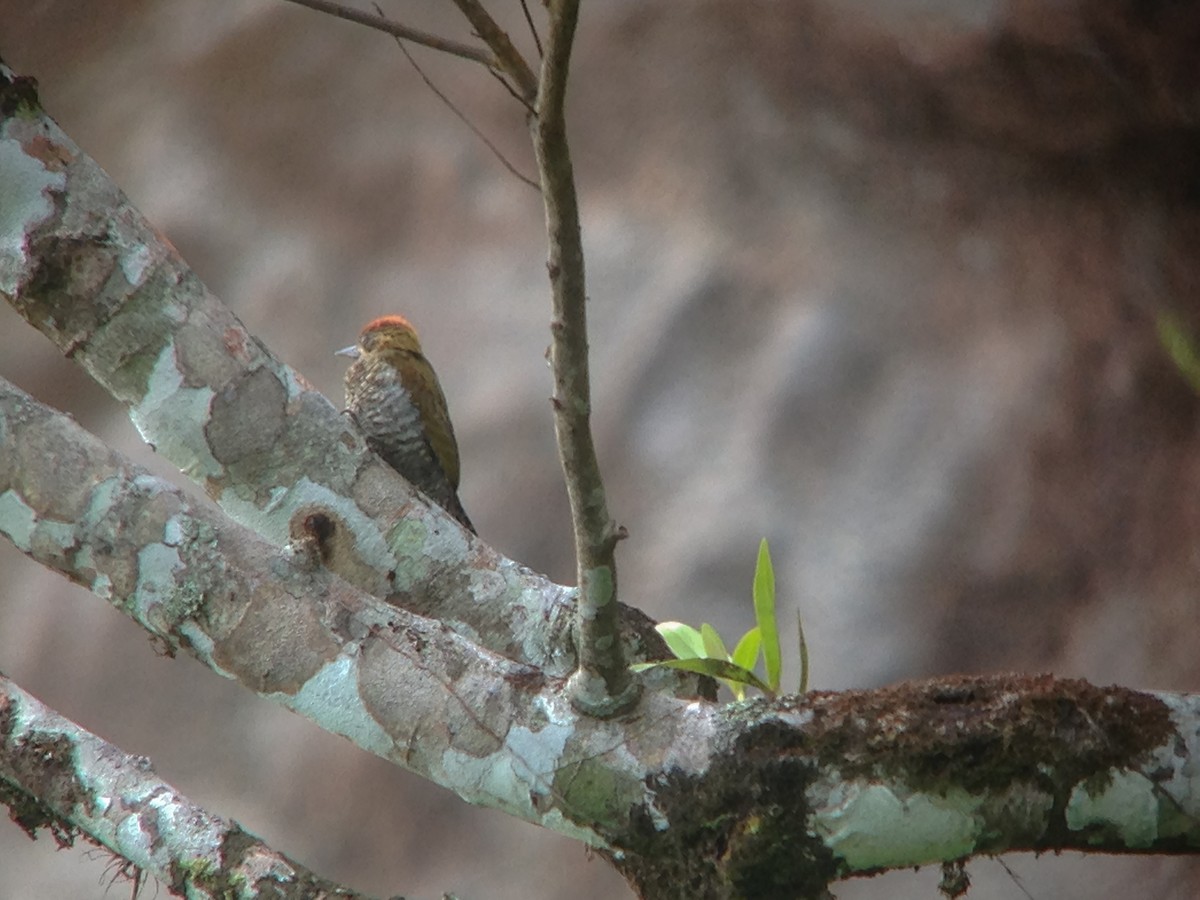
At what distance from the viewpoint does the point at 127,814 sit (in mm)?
1402

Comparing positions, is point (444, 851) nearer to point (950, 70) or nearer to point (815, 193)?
point (815, 193)

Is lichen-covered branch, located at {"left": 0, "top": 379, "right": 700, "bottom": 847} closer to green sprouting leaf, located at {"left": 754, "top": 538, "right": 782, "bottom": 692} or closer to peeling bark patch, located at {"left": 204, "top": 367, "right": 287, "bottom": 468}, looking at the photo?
peeling bark patch, located at {"left": 204, "top": 367, "right": 287, "bottom": 468}

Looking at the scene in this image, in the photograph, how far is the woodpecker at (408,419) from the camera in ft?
6.91

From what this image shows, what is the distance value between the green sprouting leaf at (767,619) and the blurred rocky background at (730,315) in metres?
1.35

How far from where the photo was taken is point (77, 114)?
3.40 metres

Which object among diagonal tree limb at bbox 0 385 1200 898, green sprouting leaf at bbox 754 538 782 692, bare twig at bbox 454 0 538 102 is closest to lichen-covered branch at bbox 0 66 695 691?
green sprouting leaf at bbox 754 538 782 692

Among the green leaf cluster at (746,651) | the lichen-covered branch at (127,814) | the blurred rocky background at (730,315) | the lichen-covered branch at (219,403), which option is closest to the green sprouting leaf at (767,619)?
the green leaf cluster at (746,651)

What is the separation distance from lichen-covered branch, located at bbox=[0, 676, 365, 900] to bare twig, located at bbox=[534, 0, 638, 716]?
1.41ft

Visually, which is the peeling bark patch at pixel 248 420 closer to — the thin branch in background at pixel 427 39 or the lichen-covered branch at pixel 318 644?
the lichen-covered branch at pixel 318 644

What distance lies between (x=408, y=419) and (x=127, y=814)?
0.90 metres

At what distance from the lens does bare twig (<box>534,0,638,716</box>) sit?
0.79 metres

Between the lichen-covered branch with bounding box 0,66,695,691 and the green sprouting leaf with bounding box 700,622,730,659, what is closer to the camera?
the lichen-covered branch with bounding box 0,66,695,691

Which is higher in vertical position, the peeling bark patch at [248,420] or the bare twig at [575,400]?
the peeling bark patch at [248,420]

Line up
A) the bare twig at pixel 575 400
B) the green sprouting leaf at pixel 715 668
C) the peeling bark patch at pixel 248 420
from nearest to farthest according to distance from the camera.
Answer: the bare twig at pixel 575 400 < the green sprouting leaf at pixel 715 668 < the peeling bark patch at pixel 248 420
